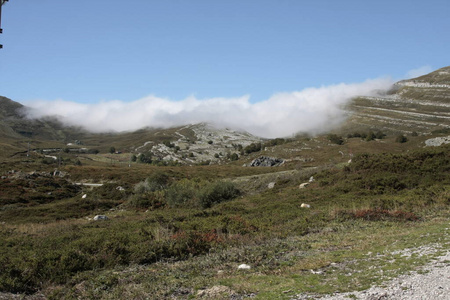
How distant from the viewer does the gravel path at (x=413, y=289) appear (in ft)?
24.2

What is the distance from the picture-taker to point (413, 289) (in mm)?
7719

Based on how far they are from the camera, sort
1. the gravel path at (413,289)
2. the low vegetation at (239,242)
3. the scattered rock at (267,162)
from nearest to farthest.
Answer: the gravel path at (413,289) < the low vegetation at (239,242) < the scattered rock at (267,162)

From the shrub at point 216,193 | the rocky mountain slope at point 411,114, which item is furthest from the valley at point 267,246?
the rocky mountain slope at point 411,114

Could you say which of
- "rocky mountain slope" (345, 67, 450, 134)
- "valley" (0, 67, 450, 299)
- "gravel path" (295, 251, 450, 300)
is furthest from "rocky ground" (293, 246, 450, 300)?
"rocky mountain slope" (345, 67, 450, 134)

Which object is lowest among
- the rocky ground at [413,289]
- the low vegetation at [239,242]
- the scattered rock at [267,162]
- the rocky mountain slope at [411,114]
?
the scattered rock at [267,162]

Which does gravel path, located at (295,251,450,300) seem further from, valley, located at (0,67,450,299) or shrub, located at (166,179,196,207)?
shrub, located at (166,179,196,207)

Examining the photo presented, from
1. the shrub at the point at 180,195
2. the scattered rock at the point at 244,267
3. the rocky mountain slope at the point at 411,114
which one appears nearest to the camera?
the scattered rock at the point at 244,267

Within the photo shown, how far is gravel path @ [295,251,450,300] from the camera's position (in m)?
7.36

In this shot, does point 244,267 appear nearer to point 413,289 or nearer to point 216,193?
point 413,289

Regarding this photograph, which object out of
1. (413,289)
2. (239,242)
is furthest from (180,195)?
(413,289)

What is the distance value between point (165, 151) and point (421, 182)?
171 meters

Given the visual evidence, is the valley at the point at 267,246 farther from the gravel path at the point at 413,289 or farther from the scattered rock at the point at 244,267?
the gravel path at the point at 413,289

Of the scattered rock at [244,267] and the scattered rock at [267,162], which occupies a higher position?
the scattered rock at [244,267]

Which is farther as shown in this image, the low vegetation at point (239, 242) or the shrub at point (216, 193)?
the shrub at point (216, 193)
